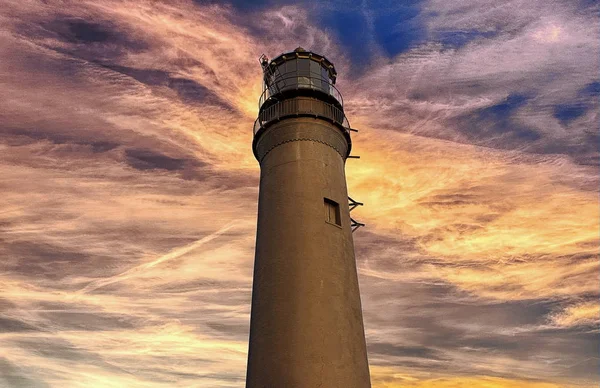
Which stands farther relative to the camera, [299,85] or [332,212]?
[299,85]

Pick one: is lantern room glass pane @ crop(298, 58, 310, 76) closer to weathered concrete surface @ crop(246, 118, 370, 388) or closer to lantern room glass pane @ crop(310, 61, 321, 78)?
lantern room glass pane @ crop(310, 61, 321, 78)

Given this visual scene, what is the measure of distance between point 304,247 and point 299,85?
6828mm

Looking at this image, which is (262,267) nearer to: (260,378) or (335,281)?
(335,281)

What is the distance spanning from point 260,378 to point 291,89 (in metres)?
10.4

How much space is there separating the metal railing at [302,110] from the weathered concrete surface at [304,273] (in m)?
0.31

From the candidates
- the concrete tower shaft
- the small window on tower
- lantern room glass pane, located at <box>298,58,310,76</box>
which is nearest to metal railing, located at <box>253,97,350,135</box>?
the concrete tower shaft

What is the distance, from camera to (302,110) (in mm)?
17953

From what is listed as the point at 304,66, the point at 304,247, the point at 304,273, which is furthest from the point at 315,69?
the point at 304,273

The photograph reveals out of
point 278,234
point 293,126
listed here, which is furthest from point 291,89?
point 278,234

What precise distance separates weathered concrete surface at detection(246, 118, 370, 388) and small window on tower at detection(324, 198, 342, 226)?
6.2 inches

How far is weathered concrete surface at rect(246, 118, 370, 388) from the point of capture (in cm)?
1371

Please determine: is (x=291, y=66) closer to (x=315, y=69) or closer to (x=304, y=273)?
(x=315, y=69)

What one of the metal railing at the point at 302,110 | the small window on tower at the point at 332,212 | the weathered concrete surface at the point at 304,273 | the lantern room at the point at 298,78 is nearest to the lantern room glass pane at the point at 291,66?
the lantern room at the point at 298,78

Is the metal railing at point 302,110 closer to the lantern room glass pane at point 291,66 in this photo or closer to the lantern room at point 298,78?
the lantern room at point 298,78
